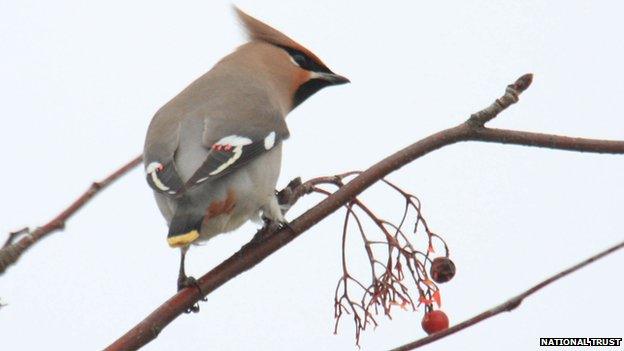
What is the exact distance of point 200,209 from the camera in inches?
117

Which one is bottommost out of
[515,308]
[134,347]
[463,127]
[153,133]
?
[515,308]

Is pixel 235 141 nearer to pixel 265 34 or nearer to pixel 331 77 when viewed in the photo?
pixel 331 77

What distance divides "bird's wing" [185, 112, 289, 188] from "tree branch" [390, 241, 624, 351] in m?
1.57

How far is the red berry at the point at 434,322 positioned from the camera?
2.68 meters

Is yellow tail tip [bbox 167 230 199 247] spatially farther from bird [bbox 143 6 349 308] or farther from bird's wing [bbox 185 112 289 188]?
bird's wing [bbox 185 112 289 188]

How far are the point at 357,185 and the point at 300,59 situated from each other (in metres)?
1.98

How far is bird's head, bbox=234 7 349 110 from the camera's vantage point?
4.35m

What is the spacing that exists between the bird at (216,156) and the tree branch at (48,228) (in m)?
0.80

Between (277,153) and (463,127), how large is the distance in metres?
1.26

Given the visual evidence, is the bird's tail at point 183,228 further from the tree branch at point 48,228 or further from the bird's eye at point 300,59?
the bird's eye at point 300,59

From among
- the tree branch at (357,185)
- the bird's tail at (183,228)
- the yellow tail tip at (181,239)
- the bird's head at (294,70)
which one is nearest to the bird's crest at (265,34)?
the bird's head at (294,70)

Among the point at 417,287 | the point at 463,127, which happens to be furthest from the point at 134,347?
the point at 417,287

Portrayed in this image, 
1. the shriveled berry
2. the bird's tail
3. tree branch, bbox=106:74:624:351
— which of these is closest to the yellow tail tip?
the bird's tail

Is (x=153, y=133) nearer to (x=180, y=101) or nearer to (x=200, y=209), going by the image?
(x=180, y=101)
